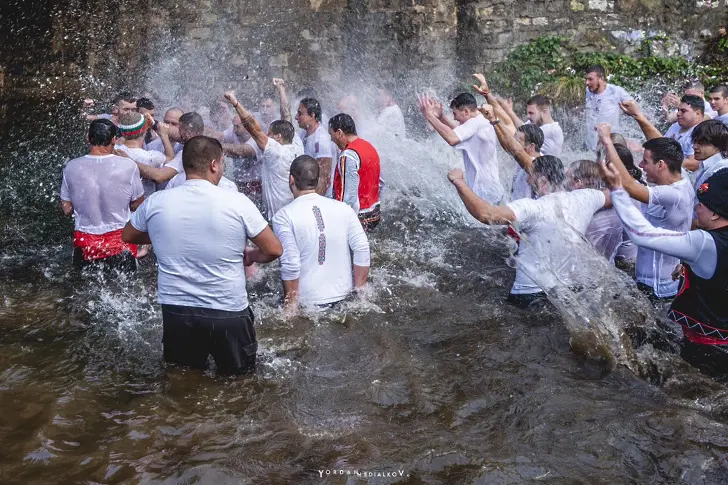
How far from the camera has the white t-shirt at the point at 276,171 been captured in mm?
6754

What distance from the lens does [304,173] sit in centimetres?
511

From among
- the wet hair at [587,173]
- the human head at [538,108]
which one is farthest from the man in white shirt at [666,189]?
the human head at [538,108]

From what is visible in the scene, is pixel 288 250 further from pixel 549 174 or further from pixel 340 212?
pixel 549 174

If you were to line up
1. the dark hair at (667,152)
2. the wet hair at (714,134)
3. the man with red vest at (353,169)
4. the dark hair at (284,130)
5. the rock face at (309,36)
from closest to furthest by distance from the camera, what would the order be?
the dark hair at (667,152) → the wet hair at (714,134) → the man with red vest at (353,169) → the dark hair at (284,130) → the rock face at (309,36)

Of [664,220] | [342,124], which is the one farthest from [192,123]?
[664,220]

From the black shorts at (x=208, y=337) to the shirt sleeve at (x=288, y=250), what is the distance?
721 mm

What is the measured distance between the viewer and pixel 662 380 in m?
4.68

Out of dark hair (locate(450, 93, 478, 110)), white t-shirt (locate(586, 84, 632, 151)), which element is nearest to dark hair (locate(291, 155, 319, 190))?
dark hair (locate(450, 93, 478, 110))

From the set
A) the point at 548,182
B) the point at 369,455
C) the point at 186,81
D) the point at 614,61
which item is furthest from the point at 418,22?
the point at 369,455

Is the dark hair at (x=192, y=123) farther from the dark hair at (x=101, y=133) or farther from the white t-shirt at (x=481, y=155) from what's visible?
the white t-shirt at (x=481, y=155)

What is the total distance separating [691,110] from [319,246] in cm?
437

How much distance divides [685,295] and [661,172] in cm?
103

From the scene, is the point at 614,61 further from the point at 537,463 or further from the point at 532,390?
the point at 537,463

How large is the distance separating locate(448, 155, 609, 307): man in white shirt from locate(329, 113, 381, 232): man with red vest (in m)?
1.70
